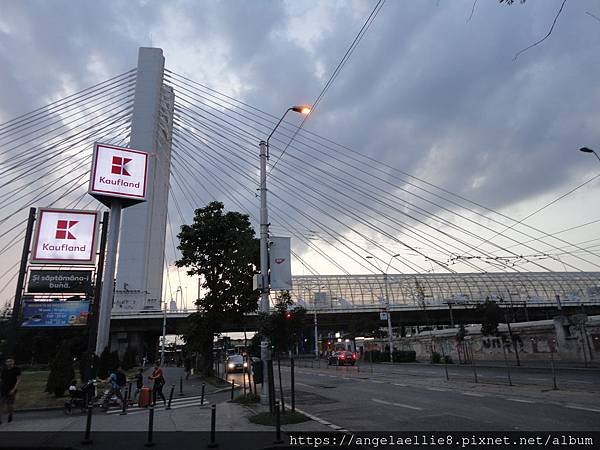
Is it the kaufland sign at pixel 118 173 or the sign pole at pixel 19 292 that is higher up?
the kaufland sign at pixel 118 173

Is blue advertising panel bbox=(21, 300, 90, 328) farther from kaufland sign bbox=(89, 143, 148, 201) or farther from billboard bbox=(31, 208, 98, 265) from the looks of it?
kaufland sign bbox=(89, 143, 148, 201)

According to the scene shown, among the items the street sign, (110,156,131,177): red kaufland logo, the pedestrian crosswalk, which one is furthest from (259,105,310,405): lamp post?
(110,156,131,177): red kaufland logo

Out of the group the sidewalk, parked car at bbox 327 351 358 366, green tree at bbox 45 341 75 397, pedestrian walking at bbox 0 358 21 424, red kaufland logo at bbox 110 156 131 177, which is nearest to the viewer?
the sidewalk

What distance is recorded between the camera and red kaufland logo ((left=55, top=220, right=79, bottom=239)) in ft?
93.3

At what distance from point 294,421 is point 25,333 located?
3113 inches

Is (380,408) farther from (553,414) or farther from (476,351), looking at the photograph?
(476,351)

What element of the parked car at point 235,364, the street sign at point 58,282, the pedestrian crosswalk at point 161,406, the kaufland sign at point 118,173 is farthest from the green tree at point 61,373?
the parked car at point 235,364

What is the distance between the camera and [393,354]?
57.4 m

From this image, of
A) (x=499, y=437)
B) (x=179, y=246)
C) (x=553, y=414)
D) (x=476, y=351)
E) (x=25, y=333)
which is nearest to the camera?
(x=499, y=437)

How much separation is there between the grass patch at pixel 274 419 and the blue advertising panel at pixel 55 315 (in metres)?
18.1

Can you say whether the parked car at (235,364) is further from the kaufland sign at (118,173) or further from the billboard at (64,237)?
the billboard at (64,237)

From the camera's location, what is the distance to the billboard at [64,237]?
27922 millimetres

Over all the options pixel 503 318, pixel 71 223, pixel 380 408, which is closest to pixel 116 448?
pixel 380 408

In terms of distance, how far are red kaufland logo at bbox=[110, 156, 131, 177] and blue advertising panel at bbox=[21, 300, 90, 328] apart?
11.1 m
